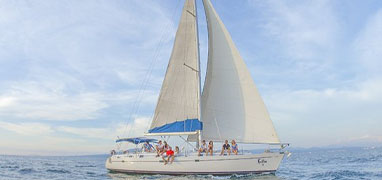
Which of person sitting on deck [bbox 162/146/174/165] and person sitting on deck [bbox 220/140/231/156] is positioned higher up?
person sitting on deck [bbox 220/140/231/156]

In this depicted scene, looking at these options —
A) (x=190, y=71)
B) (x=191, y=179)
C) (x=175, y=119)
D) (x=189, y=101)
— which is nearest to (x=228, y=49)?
(x=190, y=71)

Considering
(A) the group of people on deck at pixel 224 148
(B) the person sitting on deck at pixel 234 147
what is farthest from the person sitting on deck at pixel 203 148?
(B) the person sitting on deck at pixel 234 147

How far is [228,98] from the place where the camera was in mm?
21578

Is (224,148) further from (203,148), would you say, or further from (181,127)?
(181,127)

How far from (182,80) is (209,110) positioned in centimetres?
296

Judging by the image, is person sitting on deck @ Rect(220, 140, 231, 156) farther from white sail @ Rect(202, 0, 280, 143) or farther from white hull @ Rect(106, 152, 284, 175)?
white sail @ Rect(202, 0, 280, 143)

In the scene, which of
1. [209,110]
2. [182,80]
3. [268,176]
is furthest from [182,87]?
[268,176]

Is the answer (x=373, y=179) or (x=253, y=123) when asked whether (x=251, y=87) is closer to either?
(x=253, y=123)

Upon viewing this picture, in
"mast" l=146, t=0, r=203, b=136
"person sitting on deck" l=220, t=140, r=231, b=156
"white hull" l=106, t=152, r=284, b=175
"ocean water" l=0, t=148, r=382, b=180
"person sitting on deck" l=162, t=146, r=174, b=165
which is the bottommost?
"ocean water" l=0, t=148, r=382, b=180

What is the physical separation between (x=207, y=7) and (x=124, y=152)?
40.6 feet

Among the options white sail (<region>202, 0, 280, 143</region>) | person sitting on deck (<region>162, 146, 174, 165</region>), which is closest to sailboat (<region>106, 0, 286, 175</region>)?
white sail (<region>202, 0, 280, 143</region>)

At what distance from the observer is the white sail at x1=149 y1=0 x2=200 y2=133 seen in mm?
21953

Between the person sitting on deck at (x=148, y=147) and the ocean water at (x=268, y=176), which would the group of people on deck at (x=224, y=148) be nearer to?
the ocean water at (x=268, y=176)

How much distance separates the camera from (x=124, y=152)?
23.4 meters
